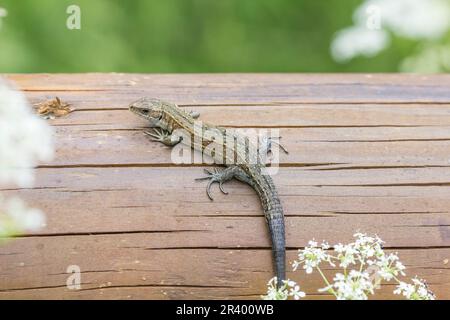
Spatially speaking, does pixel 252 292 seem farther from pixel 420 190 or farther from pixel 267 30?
pixel 267 30

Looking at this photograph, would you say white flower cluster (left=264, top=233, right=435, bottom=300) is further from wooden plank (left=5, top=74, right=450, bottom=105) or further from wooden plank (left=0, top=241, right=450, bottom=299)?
wooden plank (left=5, top=74, right=450, bottom=105)

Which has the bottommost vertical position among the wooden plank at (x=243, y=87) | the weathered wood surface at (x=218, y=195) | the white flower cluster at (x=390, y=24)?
the weathered wood surface at (x=218, y=195)

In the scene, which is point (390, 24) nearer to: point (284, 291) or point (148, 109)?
point (148, 109)

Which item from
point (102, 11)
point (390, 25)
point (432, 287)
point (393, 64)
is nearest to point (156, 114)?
point (432, 287)

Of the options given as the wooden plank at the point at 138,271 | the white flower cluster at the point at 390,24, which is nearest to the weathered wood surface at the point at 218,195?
the wooden plank at the point at 138,271

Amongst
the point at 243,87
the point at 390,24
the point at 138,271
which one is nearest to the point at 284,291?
the point at 138,271

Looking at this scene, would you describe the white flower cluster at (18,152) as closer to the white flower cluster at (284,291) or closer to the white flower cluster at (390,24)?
the white flower cluster at (284,291)

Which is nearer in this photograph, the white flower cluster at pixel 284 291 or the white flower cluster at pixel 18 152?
the white flower cluster at pixel 284 291
